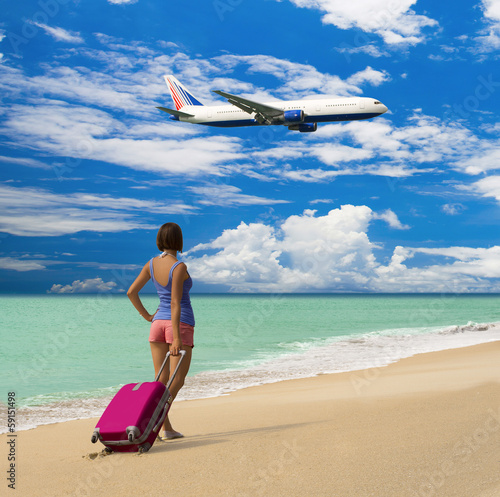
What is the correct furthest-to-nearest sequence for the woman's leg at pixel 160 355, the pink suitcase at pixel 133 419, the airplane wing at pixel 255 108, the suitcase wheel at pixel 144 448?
the airplane wing at pixel 255 108 → the woman's leg at pixel 160 355 → the suitcase wheel at pixel 144 448 → the pink suitcase at pixel 133 419

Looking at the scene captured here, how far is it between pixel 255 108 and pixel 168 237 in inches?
1576

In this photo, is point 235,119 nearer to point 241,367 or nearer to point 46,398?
point 241,367

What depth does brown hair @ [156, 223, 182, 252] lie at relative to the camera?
5121 mm

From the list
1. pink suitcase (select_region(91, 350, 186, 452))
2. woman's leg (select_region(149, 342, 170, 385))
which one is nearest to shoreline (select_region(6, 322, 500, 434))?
woman's leg (select_region(149, 342, 170, 385))

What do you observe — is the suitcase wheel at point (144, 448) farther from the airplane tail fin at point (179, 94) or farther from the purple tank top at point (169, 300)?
the airplane tail fin at point (179, 94)

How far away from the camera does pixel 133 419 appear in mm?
4441

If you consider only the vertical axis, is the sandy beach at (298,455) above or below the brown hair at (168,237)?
below

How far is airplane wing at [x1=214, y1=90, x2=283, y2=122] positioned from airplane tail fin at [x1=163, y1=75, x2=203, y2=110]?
1766 centimetres

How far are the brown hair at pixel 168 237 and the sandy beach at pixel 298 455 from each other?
2057 mm

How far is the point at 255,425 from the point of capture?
5.93 meters

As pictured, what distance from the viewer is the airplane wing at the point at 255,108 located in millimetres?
41344

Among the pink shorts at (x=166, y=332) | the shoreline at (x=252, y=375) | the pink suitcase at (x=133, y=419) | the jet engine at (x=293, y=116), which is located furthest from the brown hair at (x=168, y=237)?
the jet engine at (x=293, y=116)

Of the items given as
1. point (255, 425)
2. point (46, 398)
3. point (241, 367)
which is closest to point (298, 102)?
point (241, 367)

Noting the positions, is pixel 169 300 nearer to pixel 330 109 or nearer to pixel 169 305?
pixel 169 305
